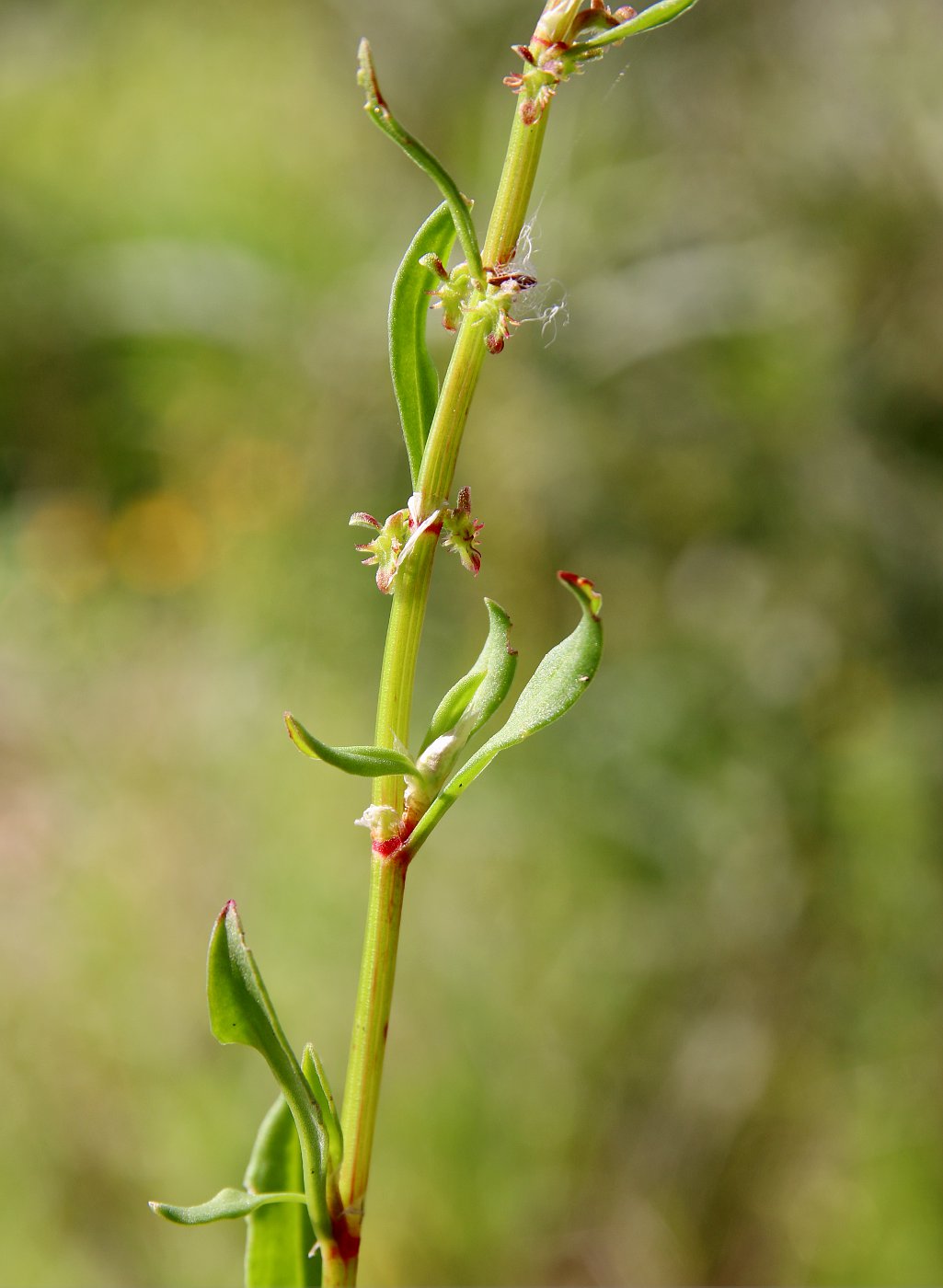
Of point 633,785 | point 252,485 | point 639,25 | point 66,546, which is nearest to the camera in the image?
A: point 639,25

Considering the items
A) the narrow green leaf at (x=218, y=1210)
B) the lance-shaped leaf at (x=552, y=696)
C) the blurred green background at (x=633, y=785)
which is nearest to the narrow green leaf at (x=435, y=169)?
the lance-shaped leaf at (x=552, y=696)

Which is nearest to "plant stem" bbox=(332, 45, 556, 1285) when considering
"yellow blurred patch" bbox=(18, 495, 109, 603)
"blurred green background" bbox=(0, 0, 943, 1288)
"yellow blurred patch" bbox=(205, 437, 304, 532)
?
"blurred green background" bbox=(0, 0, 943, 1288)

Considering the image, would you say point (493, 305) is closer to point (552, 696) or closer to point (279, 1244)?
point (552, 696)

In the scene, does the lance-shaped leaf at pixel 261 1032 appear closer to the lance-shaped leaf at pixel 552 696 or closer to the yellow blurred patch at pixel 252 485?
the lance-shaped leaf at pixel 552 696

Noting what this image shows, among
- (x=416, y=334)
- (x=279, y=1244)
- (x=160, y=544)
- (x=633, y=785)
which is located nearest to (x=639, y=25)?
(x=416, y=334)

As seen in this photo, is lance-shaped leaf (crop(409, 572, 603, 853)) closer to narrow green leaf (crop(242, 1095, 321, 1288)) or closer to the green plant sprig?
the green plant sprig

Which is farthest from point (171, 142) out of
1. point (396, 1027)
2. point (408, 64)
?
point (396, 1027)
